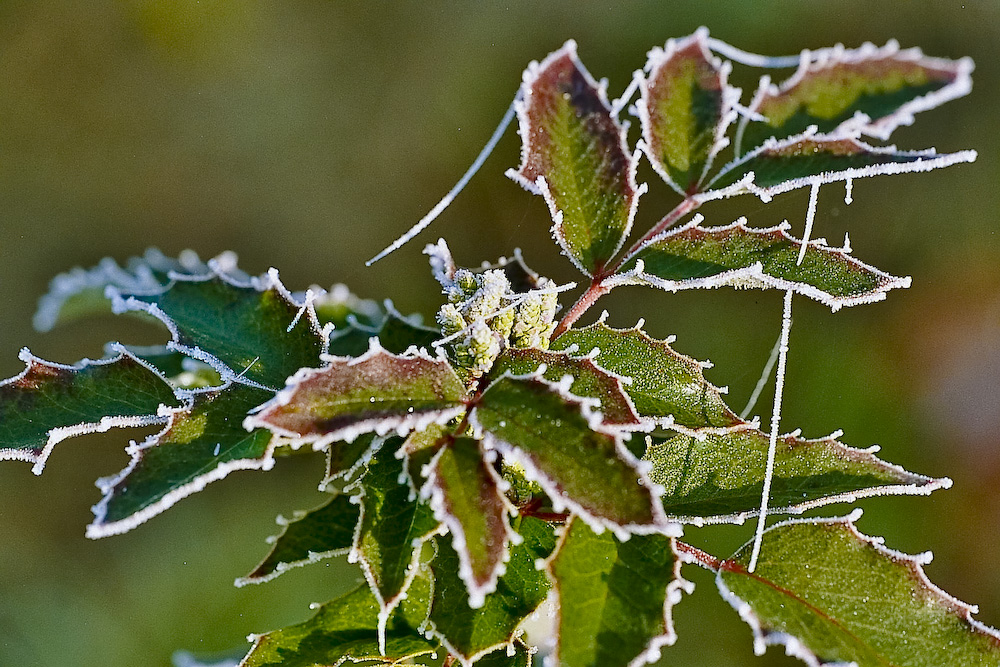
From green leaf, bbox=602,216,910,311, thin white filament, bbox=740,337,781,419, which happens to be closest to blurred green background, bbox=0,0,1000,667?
thin white filament, bbox=740,337,781,419

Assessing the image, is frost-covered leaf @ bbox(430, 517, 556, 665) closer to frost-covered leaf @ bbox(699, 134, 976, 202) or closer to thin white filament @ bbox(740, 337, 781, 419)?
thin white filament @ bbox(740, 337, 781, 419)

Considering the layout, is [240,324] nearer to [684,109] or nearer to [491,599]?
[491,599]

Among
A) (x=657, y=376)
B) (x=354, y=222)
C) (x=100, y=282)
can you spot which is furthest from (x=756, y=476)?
(x=354, y=222)

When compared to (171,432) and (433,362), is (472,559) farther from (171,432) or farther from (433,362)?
(171,432)

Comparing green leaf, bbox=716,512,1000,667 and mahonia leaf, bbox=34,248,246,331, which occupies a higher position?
mahonia leaf, bbox=34,248,246,331

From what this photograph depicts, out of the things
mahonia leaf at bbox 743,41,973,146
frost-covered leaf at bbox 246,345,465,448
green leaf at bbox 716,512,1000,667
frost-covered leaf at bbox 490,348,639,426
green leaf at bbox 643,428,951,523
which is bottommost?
green leaf at bbox 716,512,1000,667

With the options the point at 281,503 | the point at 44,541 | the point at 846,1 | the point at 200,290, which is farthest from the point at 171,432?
the point at 846,1

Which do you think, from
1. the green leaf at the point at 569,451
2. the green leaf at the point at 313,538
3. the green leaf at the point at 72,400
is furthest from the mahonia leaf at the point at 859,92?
the green leaf at the point at 72,400
